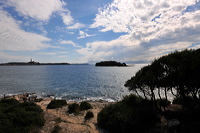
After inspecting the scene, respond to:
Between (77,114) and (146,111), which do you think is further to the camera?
(77,114)

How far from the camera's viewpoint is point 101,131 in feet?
34.4

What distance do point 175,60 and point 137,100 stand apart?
674 centimetres

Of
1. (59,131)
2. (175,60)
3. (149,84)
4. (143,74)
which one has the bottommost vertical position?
(59,131)

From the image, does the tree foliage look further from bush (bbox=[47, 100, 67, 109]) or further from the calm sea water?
the calm sea water

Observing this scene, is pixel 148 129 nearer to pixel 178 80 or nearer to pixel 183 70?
pixel 178 80

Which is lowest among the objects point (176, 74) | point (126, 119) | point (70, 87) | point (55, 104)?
point (70, 87)

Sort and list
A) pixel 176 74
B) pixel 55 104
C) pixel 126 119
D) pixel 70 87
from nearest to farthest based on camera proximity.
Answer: pixel 126 119, pixel 176 74, pixel 55 104, pixel 70 87

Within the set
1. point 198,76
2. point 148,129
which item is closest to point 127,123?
point 148,129

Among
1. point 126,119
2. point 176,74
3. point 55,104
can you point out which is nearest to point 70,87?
point 55,104

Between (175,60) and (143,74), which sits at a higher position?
(175,60)

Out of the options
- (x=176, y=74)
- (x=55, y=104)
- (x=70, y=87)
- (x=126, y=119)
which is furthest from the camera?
(x=70, y=87)

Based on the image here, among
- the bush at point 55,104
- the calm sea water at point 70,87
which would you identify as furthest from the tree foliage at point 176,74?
the calm sea water at point 70,87

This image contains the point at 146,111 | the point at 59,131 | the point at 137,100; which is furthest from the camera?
the point at 137,100

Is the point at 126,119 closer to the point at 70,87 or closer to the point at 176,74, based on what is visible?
the point at 176,74
